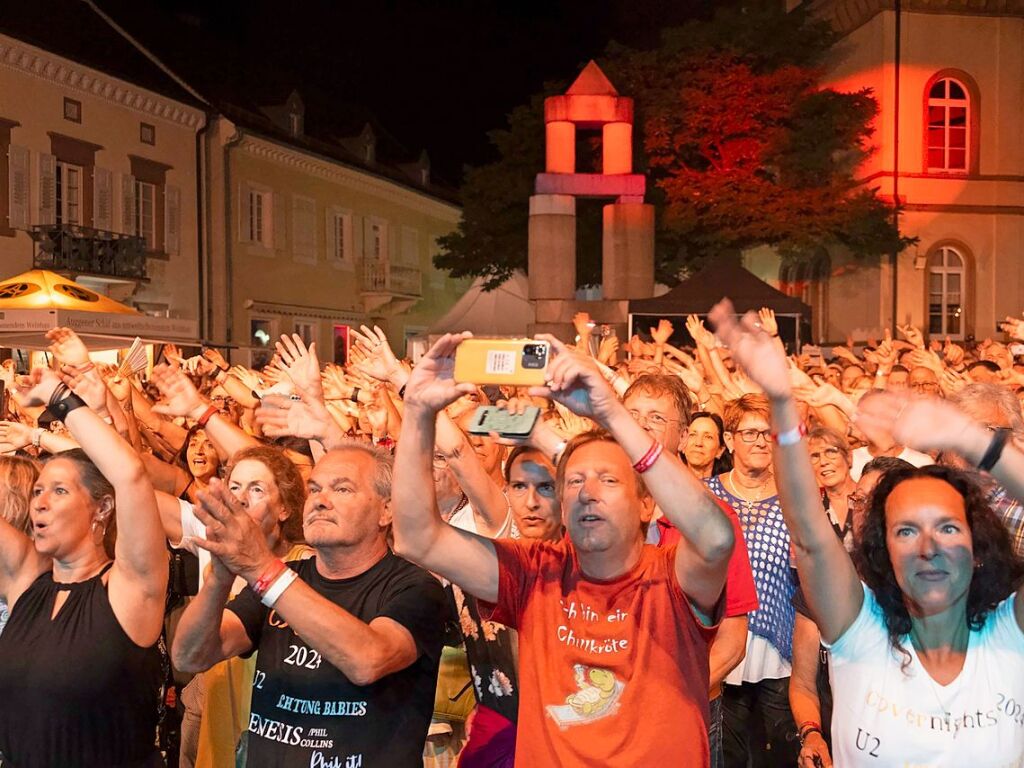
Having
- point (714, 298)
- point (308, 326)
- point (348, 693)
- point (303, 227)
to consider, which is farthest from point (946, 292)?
point (348, 693)

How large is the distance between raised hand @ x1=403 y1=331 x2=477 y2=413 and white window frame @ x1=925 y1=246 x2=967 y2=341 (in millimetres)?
30434

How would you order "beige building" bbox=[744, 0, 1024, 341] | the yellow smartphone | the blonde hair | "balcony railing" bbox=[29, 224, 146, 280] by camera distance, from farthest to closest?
"beige building" bbox=[744, 0, 1024, 341] → "balcony railing" bbox=[29, 224, 146, 280] → the blonde hair → the yellow smartphone

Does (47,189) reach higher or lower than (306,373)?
higher

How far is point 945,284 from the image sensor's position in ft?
105

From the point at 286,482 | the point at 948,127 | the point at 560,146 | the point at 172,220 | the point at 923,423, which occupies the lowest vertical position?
the point at 286,482

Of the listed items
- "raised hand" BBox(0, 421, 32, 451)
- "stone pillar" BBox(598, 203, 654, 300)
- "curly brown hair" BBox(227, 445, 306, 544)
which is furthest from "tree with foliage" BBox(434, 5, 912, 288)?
"curly brown hair" BBox(227, 445, 306, 544)

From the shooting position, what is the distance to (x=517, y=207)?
3444 cm

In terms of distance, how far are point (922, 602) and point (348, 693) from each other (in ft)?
5.10

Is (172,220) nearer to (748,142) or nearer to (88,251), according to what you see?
(88,251)

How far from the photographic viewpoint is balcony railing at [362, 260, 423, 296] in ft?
138

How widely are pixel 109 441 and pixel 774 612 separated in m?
2.84

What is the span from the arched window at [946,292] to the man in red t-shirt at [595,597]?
98.8 feet

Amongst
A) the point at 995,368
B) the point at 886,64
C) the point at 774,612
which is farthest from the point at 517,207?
the point at 774,612

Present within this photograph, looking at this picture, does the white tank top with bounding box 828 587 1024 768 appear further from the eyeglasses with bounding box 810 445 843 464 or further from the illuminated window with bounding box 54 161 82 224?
the illuminated window with bounding box 54 161 82 224
